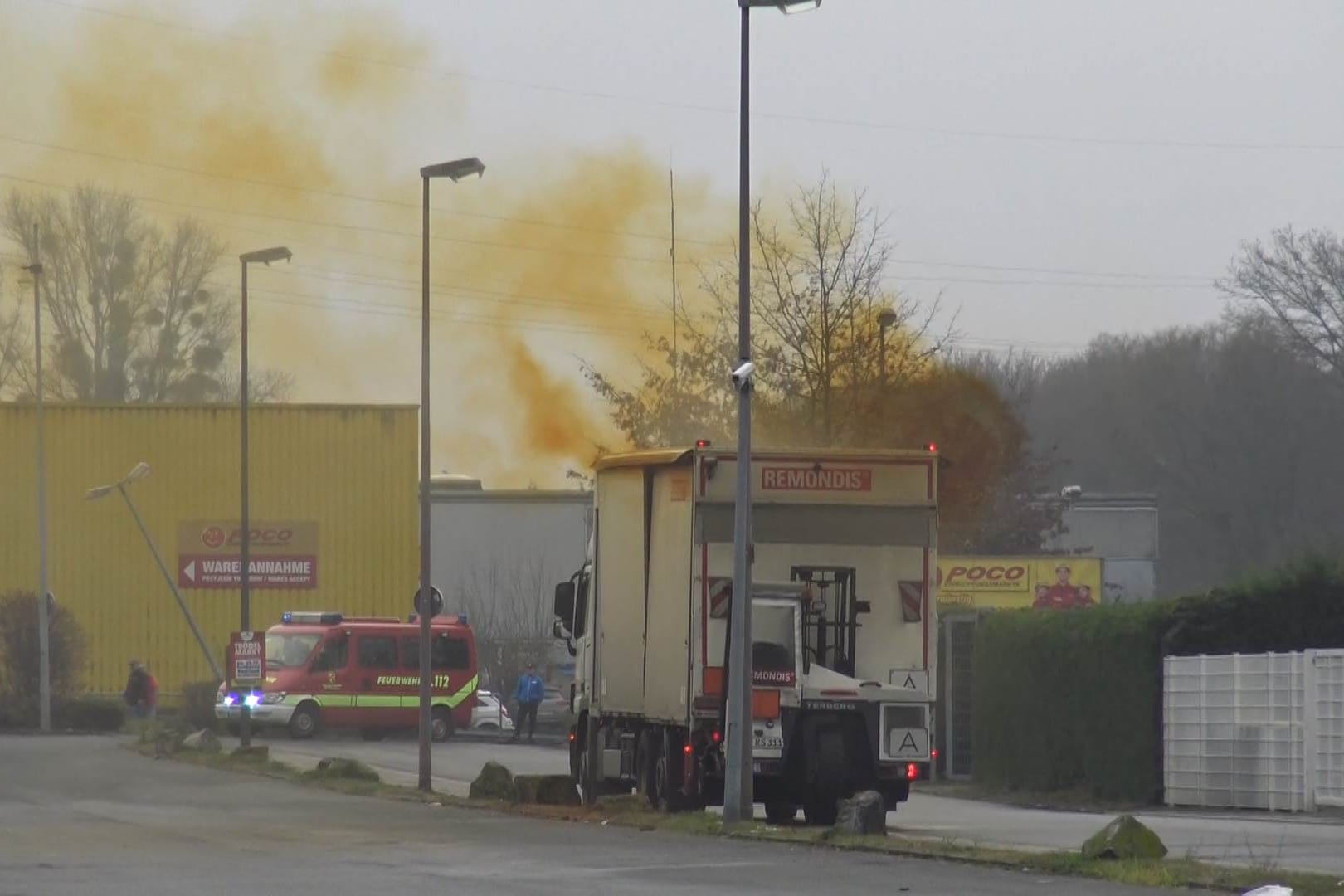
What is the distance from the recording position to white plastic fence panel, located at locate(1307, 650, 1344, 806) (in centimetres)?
2317

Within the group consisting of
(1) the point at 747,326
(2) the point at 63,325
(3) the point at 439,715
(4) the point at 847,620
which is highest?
(2) the point at 63,325

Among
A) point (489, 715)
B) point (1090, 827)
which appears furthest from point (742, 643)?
point (489, 715)

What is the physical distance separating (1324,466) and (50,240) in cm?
3736

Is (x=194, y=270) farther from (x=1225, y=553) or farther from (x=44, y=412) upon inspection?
(x=1225, y=553)

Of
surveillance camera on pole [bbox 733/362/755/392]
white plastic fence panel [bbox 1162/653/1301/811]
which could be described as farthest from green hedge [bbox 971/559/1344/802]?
surveillance camera on pole [bbox 733/362/755/392]

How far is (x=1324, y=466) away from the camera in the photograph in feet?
202

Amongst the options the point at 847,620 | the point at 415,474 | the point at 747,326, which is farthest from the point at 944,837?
the point at 415,474

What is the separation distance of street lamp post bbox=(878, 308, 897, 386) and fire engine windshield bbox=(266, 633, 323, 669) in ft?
46.8

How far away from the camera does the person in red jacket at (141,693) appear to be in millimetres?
48844

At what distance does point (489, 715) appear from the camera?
56.4m

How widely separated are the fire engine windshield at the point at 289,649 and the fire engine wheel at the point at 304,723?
36.3 inches

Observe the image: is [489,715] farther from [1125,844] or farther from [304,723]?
[1125,844]

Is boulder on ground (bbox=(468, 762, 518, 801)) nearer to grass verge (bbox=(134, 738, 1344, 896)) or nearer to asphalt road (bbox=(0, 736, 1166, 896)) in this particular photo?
grass verge (bbox=(134, 738, 1344, 896))

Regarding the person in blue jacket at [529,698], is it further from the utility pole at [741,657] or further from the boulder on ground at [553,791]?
the utility pole at [741,657]
